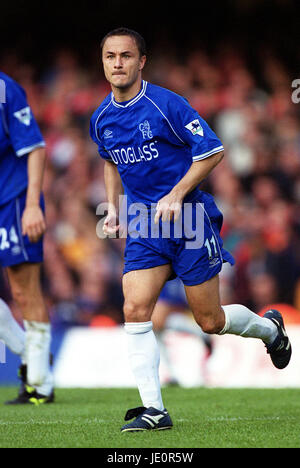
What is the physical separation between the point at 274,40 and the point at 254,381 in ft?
20.7

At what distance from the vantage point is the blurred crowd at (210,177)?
419 inches

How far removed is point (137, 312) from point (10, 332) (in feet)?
6.59

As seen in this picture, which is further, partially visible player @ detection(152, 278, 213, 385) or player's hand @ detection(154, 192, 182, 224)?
partially visible player @ detection(152, 278, 213, 385)

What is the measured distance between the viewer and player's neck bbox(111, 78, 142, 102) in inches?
191

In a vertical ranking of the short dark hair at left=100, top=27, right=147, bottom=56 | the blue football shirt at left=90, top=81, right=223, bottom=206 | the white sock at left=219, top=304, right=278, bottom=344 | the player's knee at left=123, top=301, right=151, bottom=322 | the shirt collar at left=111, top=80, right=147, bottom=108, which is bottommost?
the white sock at left=219, top=304, right=278, bottom=344

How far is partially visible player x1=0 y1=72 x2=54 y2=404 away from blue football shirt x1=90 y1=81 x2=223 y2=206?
123cm

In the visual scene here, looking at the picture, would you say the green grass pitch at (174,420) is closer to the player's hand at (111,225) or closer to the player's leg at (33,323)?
the player's leg at (33,323)

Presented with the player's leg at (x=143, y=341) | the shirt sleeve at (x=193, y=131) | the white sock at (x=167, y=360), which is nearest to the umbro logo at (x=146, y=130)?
the shirt sleeve at (x=193, y=131)

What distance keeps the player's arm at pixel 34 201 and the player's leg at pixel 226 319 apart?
4.49 ft

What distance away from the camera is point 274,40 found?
13055 millimetres

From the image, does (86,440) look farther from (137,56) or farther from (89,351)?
(89,351)

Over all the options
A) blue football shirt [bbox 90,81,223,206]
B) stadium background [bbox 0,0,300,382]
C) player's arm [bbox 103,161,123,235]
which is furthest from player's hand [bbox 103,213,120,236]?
stadium background [bbox 0,0,300,382]

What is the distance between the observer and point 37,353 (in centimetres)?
628

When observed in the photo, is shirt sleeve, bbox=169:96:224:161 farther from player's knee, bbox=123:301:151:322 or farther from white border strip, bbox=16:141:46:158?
white border strip, bbox=16:141:46:158
